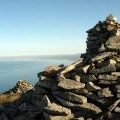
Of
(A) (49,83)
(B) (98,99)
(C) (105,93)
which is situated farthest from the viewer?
(A) (49,83)

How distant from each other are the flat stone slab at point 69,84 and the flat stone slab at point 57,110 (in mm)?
1542

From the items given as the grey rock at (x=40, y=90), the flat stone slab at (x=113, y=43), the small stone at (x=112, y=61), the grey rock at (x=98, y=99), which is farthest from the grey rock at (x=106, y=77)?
the grey rock at (x=40, y=90)

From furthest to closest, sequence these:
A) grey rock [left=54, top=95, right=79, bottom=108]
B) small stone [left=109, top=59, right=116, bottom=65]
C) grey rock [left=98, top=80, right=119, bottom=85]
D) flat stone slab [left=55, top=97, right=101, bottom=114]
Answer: small stone [left=109, top=59, right=116, bottom=65] → grey rock [left=54, top=95, right=79, bottom=108] → grey rock [left=98, top=80, right=119, bottom=85] → flat stone slab [left=55, top=97, right=101, bottom=114]

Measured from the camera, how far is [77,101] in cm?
2328

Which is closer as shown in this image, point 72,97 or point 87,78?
point 72,97

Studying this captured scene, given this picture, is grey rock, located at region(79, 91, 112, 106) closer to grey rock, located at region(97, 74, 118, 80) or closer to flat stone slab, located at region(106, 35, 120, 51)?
grey rock, located at region(97, 74, 118, 80)

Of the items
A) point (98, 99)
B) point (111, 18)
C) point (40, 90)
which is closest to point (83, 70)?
point (98, 99)

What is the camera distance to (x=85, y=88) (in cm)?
2375

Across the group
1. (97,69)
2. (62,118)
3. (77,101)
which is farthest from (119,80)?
(62,118)

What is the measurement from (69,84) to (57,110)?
7.21 ft

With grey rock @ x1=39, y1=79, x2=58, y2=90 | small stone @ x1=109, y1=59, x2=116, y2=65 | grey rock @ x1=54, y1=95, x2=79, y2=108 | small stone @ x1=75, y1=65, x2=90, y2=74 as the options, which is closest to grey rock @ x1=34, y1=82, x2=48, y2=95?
grey rock @ x1=39, y1=79, x2=58, y2=90

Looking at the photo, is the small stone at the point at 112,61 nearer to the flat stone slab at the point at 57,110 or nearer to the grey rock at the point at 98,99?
the grey rock at the point at 98,99

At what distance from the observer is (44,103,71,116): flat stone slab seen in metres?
23.2

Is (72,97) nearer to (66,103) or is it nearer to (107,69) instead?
(66,103)
